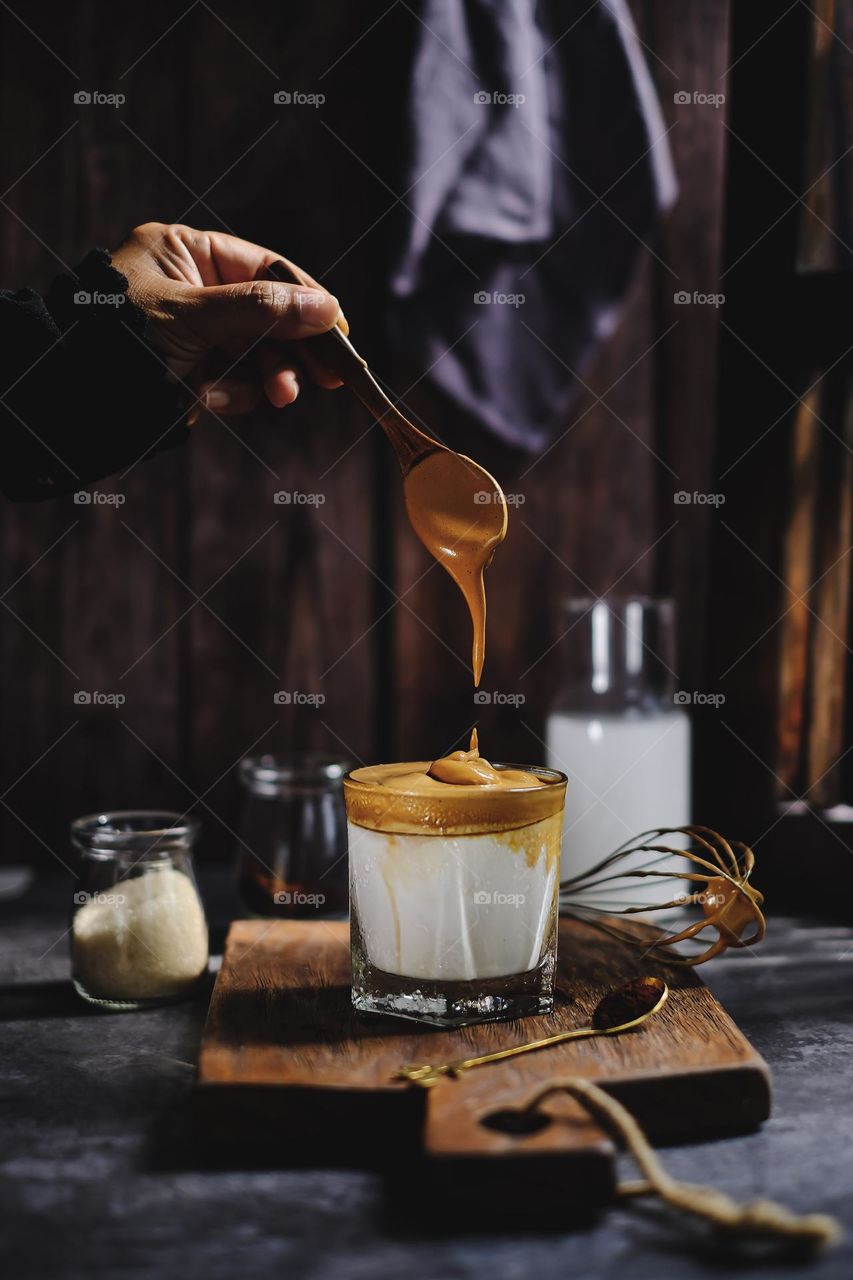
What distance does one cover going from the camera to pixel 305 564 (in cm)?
177

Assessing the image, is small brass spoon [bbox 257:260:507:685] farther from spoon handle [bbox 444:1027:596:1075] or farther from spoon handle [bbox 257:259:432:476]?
spoon handle [bbox 444:1027:596:1075]

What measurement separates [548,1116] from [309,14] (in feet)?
5.10

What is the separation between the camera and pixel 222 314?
4.03 feet

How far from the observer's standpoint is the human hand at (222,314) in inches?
47.3

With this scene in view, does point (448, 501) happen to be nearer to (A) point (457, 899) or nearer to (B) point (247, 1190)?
(A) point (457, 899)

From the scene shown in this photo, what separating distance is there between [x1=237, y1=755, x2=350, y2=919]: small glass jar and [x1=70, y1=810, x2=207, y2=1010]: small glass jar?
241 mm

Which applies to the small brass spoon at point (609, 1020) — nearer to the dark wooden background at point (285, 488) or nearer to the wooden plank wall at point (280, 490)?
the dark wooden background at point (285, 488)

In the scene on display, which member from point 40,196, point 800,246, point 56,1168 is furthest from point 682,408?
point 56,1168

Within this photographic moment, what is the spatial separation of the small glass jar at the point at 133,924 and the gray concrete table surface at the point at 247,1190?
0.12 feet

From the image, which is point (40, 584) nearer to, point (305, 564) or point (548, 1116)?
point (305, 564)

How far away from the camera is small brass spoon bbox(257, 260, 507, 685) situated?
1.11 meters

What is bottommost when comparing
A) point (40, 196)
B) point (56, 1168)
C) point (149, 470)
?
point (56, 1168)

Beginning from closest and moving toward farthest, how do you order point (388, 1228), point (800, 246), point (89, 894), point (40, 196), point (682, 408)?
point (388, 1228), point (89, 894), point (800, 246), point (40, 196), point (682, 408)

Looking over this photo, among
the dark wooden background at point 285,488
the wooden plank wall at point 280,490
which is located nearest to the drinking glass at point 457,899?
the dark wooden background at point 285,488
